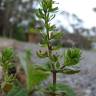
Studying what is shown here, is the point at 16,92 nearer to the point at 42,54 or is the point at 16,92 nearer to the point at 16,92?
the point at 16,92

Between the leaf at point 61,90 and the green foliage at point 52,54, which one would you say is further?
the leaf at point 61,90

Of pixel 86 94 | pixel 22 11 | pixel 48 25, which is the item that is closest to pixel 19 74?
pixel 86 94

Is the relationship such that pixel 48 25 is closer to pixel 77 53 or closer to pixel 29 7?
pixel 77 53

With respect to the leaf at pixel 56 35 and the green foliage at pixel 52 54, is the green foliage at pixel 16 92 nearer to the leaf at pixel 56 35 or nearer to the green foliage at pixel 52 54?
the green foliage at pixel 52 54

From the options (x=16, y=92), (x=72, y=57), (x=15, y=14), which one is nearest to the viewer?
(x=72, y=57)

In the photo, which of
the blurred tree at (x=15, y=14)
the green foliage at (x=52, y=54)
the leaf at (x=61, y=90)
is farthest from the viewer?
the blurred tree at (x=15, y=14)

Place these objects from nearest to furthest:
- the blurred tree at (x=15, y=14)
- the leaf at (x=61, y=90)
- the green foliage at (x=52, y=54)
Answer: the green foliage at (x=52, y=54)
the leaf at (x=61, y=90)
the blurred tree at (x=15, y=14)

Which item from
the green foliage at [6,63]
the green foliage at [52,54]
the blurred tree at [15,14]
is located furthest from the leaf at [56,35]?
the blurred tree at [15,14]

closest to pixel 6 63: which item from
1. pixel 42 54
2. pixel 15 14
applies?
pixel 42 54
